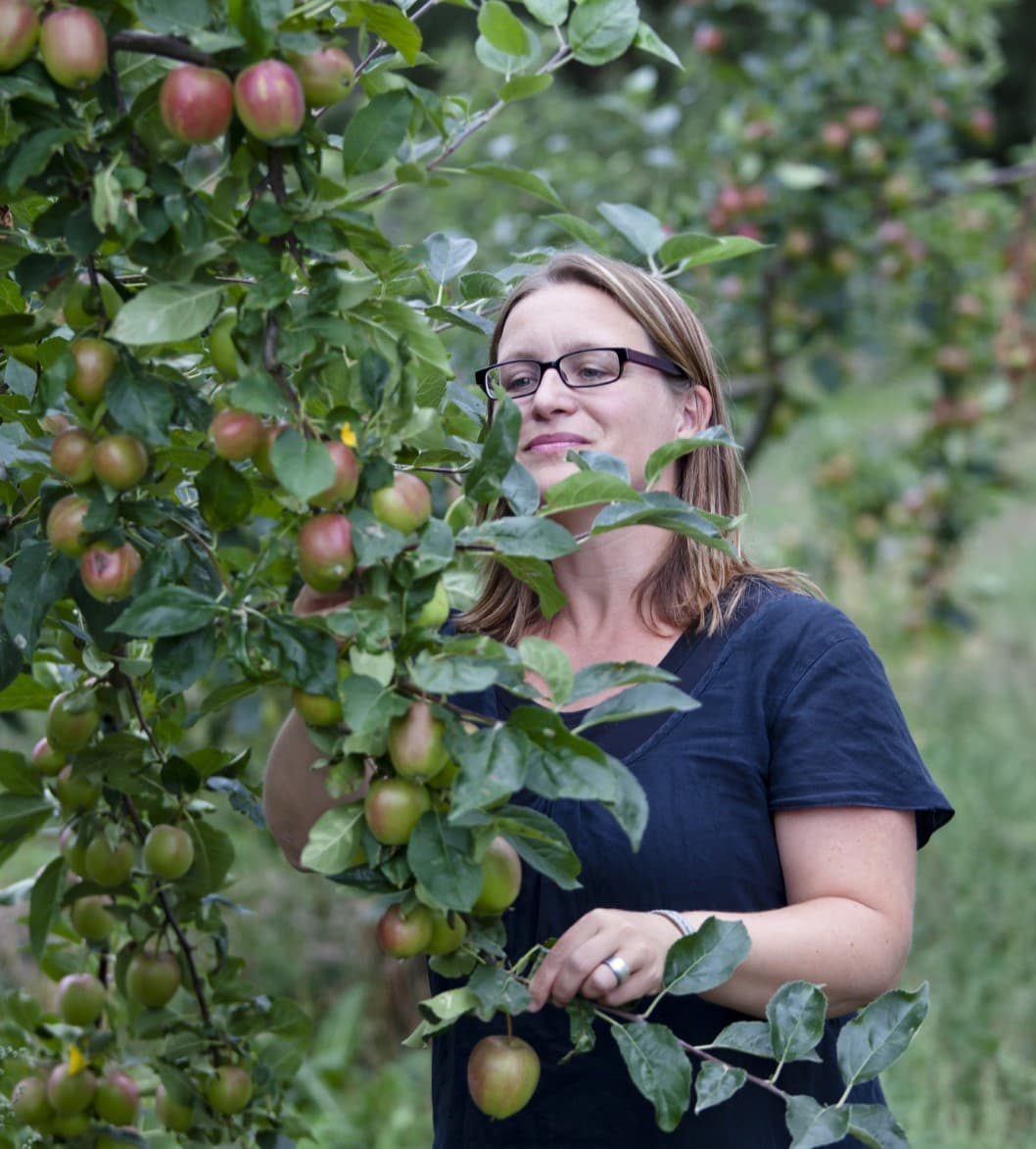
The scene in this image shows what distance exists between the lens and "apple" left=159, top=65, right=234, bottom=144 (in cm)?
77

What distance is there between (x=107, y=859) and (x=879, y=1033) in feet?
1.87

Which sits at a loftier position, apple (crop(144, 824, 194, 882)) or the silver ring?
the silver ring

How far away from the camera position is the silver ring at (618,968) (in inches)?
36.4

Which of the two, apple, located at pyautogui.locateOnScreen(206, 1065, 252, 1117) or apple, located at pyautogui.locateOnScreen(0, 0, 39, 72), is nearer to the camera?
apple, located at pyautogui.locateOnScreen(0, 0, 39, 72)

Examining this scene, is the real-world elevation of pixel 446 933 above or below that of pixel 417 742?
below

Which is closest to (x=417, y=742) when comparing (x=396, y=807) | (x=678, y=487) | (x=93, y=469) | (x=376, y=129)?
(x=396, y=807)

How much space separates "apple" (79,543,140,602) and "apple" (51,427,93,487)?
46mm

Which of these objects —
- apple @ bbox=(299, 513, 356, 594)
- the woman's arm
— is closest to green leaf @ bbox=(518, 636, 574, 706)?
apple @ bbox=(299, 513, 356, 594)

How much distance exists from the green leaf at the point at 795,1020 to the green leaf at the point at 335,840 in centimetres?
27

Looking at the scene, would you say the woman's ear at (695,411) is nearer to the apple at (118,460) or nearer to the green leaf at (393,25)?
the green leaf at (393,25)

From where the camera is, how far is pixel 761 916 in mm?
1118

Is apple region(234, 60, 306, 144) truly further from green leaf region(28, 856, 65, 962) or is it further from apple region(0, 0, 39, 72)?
green leaf region(28, 856, 65, 962)

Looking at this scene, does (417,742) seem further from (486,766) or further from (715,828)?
(715,828)

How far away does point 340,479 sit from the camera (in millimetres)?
794
